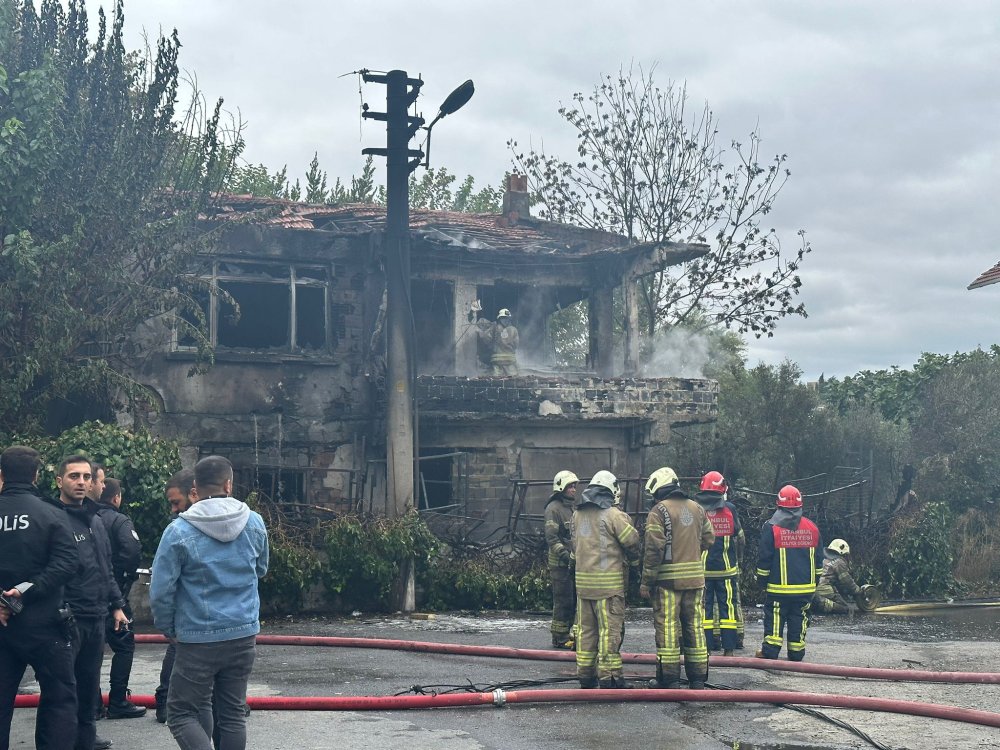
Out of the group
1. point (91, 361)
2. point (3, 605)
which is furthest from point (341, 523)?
point (3, 605)

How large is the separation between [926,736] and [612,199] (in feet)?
74.9

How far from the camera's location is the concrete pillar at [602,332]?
22562mm

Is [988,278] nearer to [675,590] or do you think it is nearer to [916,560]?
[916,560]

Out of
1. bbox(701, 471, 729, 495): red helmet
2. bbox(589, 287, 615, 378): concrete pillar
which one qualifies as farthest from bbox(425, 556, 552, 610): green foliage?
bbox(589, 287, 615, 378): concrete pillar

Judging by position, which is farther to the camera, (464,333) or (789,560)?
(464,333)

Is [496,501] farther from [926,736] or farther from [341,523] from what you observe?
Answer: [926,736]

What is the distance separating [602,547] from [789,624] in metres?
3.01

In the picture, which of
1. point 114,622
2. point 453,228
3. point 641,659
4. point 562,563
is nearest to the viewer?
point 114,622

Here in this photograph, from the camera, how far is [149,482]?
45.9ft

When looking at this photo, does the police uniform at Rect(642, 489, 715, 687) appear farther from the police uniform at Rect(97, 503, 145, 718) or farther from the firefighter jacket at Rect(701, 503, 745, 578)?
the police uniform at Rect(97, 503, 145, 718)

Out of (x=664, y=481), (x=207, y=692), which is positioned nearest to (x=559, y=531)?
(x=664, y=481)

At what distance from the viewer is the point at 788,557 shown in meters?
11.2

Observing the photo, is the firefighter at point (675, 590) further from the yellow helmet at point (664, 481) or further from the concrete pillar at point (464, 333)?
the concrete pillar at point (464, 333)

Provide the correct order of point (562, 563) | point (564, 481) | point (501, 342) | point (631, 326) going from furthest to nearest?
point (631, 326)
point (501, 342)
point (564, 481)
point (562, 563)
